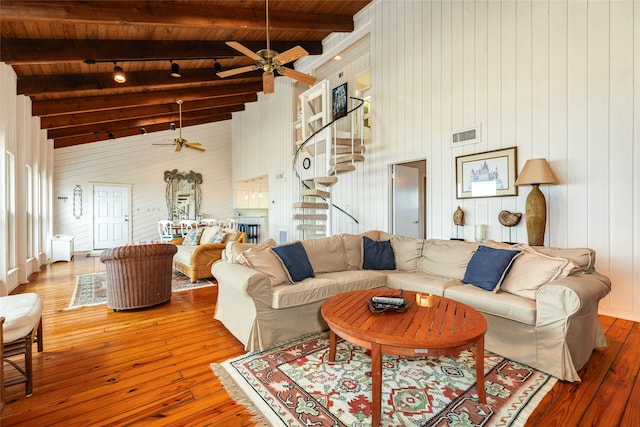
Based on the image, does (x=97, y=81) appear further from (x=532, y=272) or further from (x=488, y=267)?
(x=532, y=272)

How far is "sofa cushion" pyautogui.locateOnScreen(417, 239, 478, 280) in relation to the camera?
10.1 feet

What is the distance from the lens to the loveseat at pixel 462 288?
6.76 feet

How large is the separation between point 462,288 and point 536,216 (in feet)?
4.89

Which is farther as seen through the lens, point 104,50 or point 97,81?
point 97,81

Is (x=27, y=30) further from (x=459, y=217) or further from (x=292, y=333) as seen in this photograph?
(x=459, y=217)

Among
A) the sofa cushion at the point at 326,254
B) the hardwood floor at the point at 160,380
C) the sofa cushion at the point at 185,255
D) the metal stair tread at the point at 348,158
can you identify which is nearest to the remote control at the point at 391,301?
the hardwood floor at the point at 160,380

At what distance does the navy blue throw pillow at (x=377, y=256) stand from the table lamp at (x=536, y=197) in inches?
63.3

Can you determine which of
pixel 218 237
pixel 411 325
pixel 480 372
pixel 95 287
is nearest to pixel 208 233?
pixel 218 237

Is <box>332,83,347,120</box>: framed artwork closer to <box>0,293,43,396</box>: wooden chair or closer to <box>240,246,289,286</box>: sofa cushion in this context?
<box>240,246,289,286</box>: sofa cushion

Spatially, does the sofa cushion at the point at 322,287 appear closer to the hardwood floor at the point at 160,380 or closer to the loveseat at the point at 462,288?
the loveseat at the point at 462,288

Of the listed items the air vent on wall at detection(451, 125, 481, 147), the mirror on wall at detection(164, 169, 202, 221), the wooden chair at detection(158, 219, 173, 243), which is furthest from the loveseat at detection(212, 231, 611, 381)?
the mirror on wall at detection(164, 169, 202, 221)

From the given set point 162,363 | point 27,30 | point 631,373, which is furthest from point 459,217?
point 27,30

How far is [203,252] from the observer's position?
16.0 ft

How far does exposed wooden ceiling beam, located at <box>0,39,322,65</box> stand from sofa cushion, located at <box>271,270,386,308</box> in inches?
171
